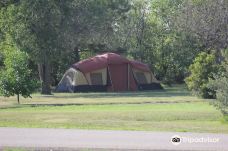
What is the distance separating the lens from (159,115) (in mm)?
20016

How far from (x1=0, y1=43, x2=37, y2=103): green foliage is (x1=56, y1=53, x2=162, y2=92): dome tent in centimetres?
1456

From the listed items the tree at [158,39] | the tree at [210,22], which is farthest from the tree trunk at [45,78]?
the tree at [158,39]

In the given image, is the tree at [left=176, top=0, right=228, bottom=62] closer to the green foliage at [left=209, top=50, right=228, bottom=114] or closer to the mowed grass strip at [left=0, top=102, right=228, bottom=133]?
the mowed grass strip at [left=0, top=102, right=228, bottom=133]

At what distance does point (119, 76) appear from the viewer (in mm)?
45625

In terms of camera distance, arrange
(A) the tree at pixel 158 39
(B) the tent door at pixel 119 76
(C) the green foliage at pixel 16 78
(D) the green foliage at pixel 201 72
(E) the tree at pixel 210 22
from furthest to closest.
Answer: (A) the tree at pixel 158 39 < (B) the tent door at pixel 119 76 < (E) the tree at pixel 210 22 < (D) the green foliage at pixel 201 72 < (C) the green foliage at pixel 16 78

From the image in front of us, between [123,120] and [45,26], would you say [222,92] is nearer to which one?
[123,120]

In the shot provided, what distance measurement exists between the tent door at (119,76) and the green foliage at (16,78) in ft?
50.7

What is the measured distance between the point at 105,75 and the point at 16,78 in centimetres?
1661

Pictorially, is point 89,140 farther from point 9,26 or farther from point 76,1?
point 76,1

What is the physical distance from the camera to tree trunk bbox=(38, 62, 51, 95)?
42.5 meters

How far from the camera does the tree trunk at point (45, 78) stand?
42.5 metres

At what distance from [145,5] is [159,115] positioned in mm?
53991

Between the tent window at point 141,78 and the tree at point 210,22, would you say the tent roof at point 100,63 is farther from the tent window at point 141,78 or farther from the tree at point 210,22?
the tree at point 210,22

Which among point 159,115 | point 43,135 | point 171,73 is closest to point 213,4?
point 171,73
